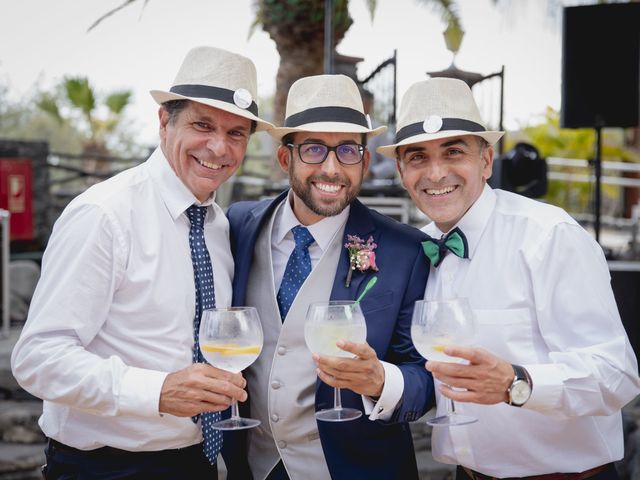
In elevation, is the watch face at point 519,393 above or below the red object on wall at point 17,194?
below

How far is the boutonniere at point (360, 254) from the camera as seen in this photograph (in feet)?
8.16

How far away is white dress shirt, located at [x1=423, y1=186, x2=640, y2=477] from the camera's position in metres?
2.10

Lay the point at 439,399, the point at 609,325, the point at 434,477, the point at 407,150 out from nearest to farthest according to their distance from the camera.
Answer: the point at 609,325
the point at 439,399
the point at 407,150
the point at 434,477

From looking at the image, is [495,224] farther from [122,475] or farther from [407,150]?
[122,475]

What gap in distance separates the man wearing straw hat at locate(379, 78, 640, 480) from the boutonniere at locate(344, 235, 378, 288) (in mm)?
207

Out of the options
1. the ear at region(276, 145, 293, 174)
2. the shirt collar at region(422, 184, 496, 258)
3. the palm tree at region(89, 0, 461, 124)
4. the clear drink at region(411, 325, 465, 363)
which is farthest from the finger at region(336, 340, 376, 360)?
the palm tree at region(89, 0, 461, 124)

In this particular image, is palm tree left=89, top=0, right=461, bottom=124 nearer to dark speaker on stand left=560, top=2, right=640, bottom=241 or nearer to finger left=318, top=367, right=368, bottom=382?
dark speaker on stand left=560, top=2, right=640, bottom=241

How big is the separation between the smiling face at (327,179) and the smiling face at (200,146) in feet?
0.90

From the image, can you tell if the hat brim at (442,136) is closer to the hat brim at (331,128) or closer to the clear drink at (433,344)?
the hat brim at (331,128)

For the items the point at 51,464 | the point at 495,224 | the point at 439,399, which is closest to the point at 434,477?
the point at 439,399

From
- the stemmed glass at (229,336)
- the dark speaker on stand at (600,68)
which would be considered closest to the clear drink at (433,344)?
the stemmed glass at (229,336)

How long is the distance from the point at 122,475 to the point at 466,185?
1.53 meters

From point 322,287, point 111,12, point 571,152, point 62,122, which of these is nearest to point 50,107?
point 62,122

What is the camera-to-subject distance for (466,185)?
8.14ft
